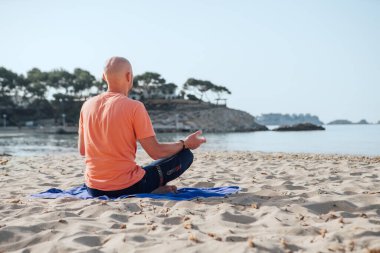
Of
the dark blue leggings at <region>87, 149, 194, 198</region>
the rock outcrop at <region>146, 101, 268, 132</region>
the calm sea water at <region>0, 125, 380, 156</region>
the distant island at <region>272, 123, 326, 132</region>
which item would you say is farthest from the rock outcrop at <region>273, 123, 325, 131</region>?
the dark blue leggings at <region>87, 149, 194, 198</region>

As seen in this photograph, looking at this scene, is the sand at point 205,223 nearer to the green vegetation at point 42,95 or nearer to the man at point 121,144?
the man at point 121,144

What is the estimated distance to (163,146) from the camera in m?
3.36

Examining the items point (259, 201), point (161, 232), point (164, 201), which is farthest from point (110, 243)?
point (259, 201)

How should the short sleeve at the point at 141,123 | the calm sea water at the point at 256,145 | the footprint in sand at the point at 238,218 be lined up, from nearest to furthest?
the footprint in sand at the point at 238,218
the short sleeve at the point at 141,123
the calm sea water at the point at 256,145

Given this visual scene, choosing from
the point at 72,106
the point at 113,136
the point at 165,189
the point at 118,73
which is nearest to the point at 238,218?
the point at 165,189

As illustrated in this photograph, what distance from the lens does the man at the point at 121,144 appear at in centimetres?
329

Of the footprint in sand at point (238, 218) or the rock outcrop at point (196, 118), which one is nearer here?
the footprint in sand at point (238, 218)

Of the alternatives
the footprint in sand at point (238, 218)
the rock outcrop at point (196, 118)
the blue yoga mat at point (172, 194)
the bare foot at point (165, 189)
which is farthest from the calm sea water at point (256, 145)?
the rock outcrop at point (196, 118)

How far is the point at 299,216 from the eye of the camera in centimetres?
286

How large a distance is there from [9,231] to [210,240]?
4.68 feet

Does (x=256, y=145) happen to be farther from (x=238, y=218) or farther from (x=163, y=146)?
(x=238, y=218)

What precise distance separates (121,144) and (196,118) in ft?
267

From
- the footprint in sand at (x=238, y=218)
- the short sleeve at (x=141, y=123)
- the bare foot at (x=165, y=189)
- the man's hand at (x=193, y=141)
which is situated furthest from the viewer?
the bare foot at (x=165, y=189)

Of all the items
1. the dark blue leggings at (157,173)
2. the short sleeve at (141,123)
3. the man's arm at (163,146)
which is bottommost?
the dark blue leggings at (157,173)
